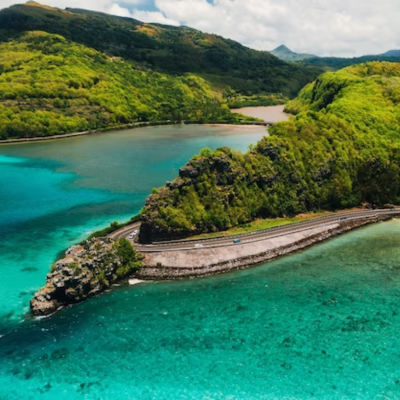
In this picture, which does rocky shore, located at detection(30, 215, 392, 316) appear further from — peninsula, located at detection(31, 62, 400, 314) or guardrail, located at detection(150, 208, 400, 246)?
guardrail, located at detection(150, 208, 400, 246)

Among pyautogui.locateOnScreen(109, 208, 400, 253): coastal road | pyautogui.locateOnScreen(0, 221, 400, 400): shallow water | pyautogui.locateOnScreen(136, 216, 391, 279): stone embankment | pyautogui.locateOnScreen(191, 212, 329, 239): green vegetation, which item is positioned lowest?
pyautogui.locateOnScreen(0, 221, 400, 400): shallow water

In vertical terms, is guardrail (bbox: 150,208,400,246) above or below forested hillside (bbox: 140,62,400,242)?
below

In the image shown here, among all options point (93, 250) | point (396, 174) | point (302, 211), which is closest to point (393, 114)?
point (396, 174)

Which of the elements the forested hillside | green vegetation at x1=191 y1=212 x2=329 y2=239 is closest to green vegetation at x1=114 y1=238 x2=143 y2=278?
the forested hillside

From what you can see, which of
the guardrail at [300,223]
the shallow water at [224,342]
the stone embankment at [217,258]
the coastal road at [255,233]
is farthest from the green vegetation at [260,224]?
the shallow water at [224,342]

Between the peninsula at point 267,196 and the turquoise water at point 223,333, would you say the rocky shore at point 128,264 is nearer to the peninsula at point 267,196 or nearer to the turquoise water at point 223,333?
the peninsula at point 267,196

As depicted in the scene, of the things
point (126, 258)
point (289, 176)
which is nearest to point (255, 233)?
point (289, 176)
